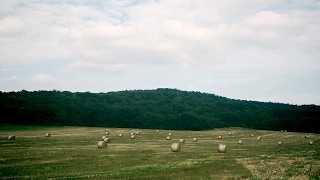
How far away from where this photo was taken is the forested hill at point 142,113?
76562mm

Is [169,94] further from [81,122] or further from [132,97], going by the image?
[81,122]

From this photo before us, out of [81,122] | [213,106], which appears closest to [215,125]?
[213,106]

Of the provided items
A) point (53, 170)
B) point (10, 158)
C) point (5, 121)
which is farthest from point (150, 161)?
point (5, 121)

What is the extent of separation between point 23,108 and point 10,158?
5940cm

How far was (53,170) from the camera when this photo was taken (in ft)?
53.2

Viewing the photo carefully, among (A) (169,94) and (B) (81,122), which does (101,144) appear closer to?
(B) (81,122)

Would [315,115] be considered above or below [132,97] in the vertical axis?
below

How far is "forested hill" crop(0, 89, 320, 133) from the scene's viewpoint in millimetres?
76562

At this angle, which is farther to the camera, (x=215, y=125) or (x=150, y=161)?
(x=215, y=125)

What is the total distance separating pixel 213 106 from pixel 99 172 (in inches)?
4121

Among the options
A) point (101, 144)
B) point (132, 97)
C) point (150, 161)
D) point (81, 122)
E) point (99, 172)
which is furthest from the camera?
point (132, 97)

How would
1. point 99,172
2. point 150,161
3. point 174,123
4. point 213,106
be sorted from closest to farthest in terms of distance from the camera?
point 99,172, point 150,161, point 174,123, point 213,106

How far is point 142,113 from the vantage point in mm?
95062

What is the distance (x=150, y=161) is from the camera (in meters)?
20.2
